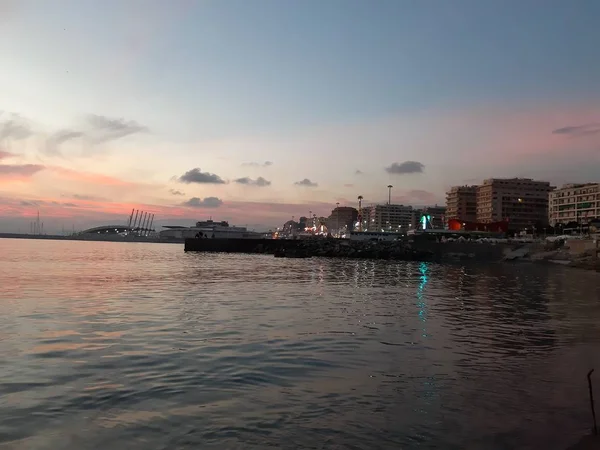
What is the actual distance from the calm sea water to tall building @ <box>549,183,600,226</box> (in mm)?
146208

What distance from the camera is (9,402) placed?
8508mm

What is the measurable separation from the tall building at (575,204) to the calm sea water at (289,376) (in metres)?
146

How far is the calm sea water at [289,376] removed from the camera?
23.9ft

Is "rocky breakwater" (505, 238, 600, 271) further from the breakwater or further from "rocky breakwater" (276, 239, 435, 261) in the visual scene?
"rocky breakwater" (276, 239, 435, 261)

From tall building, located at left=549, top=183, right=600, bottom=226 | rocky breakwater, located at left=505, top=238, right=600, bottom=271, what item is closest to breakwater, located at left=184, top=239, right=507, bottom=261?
rocky breakwater, located at left=505, top=238, right=600, bottom=271

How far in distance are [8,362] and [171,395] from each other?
4.97m

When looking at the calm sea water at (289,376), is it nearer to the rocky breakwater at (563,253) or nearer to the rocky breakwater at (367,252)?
the rocky breakwater at (563,253)

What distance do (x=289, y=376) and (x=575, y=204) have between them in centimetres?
17543

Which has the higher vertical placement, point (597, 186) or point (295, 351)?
point (597, 186)

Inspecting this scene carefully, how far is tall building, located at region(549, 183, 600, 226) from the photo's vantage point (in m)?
150

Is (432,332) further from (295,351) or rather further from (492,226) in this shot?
(492,226)

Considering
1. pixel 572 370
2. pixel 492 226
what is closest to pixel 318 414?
pixel 572 370

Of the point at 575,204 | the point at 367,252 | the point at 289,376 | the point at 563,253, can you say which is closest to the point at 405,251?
the point at 367,252

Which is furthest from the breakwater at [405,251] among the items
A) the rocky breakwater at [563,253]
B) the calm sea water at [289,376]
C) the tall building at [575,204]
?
the tall building at [575,204]
